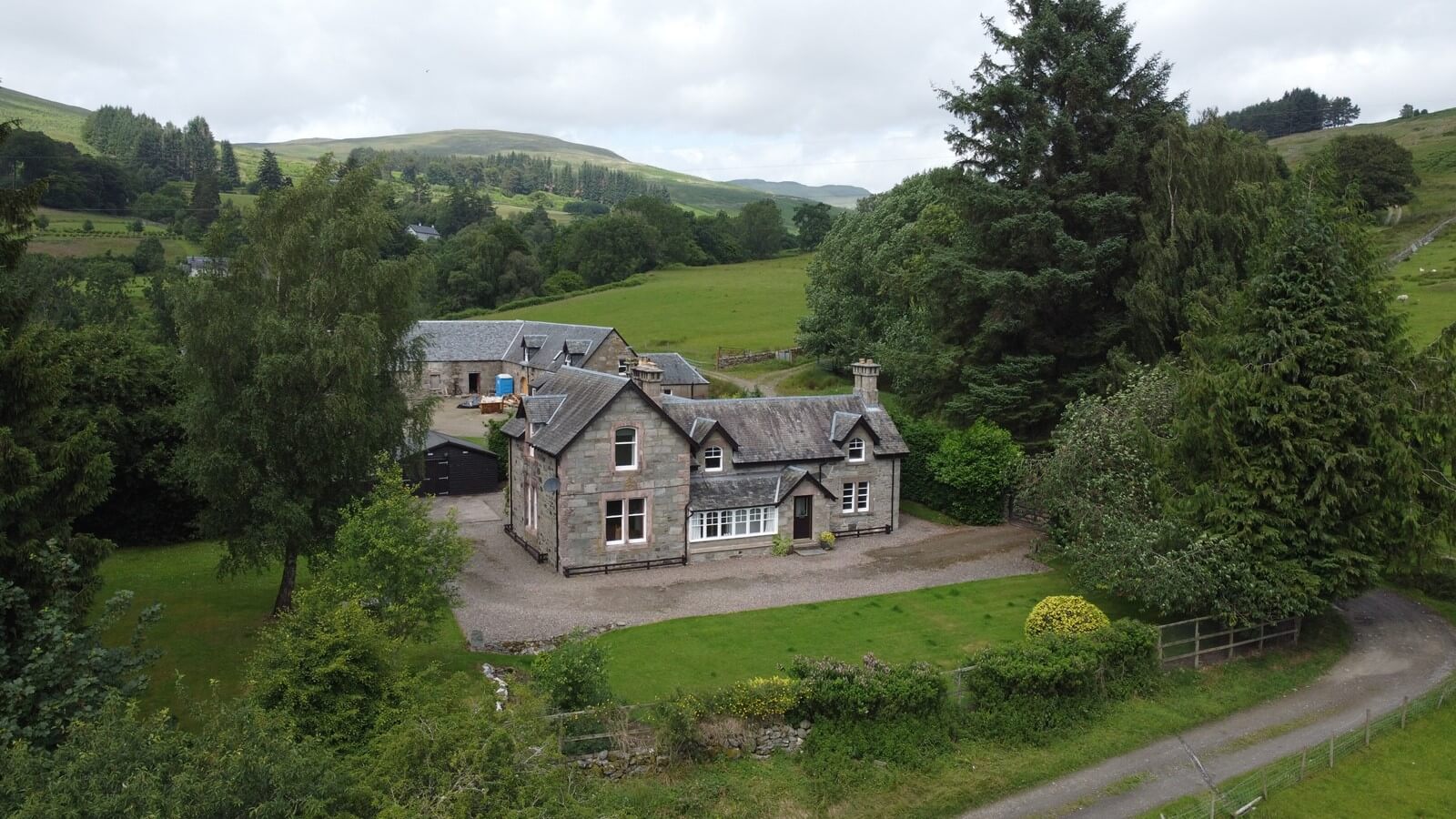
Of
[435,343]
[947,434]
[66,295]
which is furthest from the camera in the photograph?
[435,343]

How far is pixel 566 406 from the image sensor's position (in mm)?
33375

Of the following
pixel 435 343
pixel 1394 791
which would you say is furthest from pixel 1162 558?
pixel 435 343

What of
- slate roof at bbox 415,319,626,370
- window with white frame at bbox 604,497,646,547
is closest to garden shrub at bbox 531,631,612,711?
window with white frame at bbox 604,497,646,547

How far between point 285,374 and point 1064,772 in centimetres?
2004

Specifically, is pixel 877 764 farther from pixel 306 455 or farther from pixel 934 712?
pixel 306 455

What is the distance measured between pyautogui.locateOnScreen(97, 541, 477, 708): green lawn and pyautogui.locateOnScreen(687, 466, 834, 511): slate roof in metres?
9.67

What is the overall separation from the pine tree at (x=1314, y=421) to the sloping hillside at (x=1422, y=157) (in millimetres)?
26824

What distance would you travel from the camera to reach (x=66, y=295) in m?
57.6

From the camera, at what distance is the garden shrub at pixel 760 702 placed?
→ 64.1ft

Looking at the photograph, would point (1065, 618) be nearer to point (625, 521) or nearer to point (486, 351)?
point (625, 521)

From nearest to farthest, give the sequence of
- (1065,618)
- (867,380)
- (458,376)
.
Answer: (1065,618)
(867,380)
(458,376)

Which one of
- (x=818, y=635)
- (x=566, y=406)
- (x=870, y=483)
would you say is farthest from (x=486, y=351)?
(x=818, y=635)

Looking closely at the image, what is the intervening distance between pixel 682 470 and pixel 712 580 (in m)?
3.81

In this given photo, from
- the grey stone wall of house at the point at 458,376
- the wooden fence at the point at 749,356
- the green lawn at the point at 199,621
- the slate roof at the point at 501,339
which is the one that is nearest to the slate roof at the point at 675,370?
the slate roof at the point at 501,339
